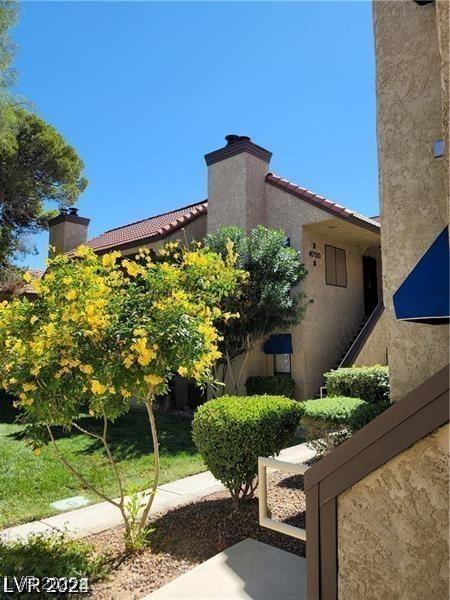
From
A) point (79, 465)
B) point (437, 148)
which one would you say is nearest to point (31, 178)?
point (79, 465)

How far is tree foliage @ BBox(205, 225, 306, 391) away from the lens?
560 inches

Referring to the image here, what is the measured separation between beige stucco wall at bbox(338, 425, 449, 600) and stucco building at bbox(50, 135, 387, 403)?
41.8 feet

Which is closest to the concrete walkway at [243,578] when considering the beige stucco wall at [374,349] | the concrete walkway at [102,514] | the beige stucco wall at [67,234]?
the concrete walkway at [102,514]

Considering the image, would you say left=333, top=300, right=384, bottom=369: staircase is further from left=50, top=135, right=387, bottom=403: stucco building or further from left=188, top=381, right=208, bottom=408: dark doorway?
left=188, top=381, right=208, bottom=408: dark doorway

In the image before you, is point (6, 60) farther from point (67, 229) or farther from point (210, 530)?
point (210, 530)

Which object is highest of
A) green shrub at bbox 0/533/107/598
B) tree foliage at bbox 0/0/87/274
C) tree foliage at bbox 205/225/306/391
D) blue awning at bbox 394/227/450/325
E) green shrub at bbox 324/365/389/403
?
tree foliage at bbox 0/0/87/274

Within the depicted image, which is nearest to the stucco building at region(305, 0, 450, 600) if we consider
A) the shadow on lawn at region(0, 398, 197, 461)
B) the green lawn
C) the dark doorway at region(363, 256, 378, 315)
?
the green lawn

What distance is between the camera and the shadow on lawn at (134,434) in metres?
9.94

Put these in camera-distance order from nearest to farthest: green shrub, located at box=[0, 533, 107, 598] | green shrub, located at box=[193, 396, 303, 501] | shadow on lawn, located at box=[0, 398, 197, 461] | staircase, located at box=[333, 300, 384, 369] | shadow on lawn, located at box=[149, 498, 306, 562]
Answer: green shrub, located at box=[0, 533, 107, 598] < shadow on lawn, located at box=[149, 498, 306, 562] < green shrub, located at box=[193, 396, 303, 501] < shadow on lawn, located at box=[0, 398, 197, 461] < staircase, located at box=[333, 300, 384, 369]

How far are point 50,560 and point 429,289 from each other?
442cm

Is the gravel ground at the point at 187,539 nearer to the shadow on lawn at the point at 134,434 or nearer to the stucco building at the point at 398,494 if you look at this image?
the stucco building at the point at 398,494

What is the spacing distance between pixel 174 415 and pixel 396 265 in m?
11.6

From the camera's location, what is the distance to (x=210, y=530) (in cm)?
540

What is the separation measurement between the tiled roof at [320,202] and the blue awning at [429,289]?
1204cm
